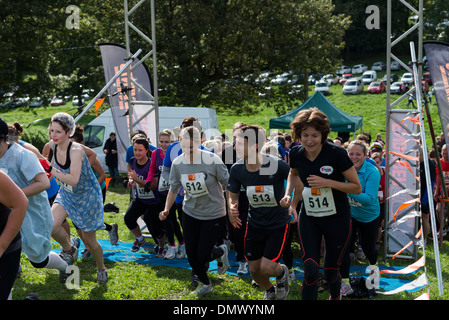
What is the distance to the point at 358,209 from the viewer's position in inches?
246

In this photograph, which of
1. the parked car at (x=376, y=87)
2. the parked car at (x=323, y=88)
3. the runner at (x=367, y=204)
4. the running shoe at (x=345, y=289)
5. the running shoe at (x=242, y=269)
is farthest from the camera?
the parked car at (x=323, y=88)

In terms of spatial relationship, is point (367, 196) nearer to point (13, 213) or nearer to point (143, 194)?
point (143, 194)

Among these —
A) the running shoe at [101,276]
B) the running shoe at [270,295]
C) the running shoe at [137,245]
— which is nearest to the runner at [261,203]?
the running shoe at [270,295]

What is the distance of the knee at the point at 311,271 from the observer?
4.48 metres

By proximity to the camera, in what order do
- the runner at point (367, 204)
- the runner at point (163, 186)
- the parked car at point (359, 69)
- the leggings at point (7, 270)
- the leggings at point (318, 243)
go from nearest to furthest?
the leggings at point (7, 270) < the leggings at point (318, 243) < the runner at point (367, 204) < the runner at point (163, 186) < the parked car at point (359, 69)

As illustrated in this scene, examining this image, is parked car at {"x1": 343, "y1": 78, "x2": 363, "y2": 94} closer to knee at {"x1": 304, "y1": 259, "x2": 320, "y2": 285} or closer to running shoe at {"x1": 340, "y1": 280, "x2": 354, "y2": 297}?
running shoe at {"x1": 340, "y1": 280, "x2": 354, "y2": 297}

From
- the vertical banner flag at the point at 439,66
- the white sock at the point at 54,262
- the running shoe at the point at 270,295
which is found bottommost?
the running shoe at the point at 270,295

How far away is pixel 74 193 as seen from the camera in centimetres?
571

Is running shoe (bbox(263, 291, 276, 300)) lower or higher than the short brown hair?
lower

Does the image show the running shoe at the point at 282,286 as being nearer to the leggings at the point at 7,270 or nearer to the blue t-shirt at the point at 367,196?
the blue t-shirt at the point at 367,196

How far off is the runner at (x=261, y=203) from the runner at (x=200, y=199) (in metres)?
0.34

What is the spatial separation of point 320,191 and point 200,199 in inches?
60.3

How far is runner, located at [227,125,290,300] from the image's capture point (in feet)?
17.0

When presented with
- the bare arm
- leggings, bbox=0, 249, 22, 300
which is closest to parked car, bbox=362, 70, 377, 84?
leggings, bbox=0, 249, 22, 300
